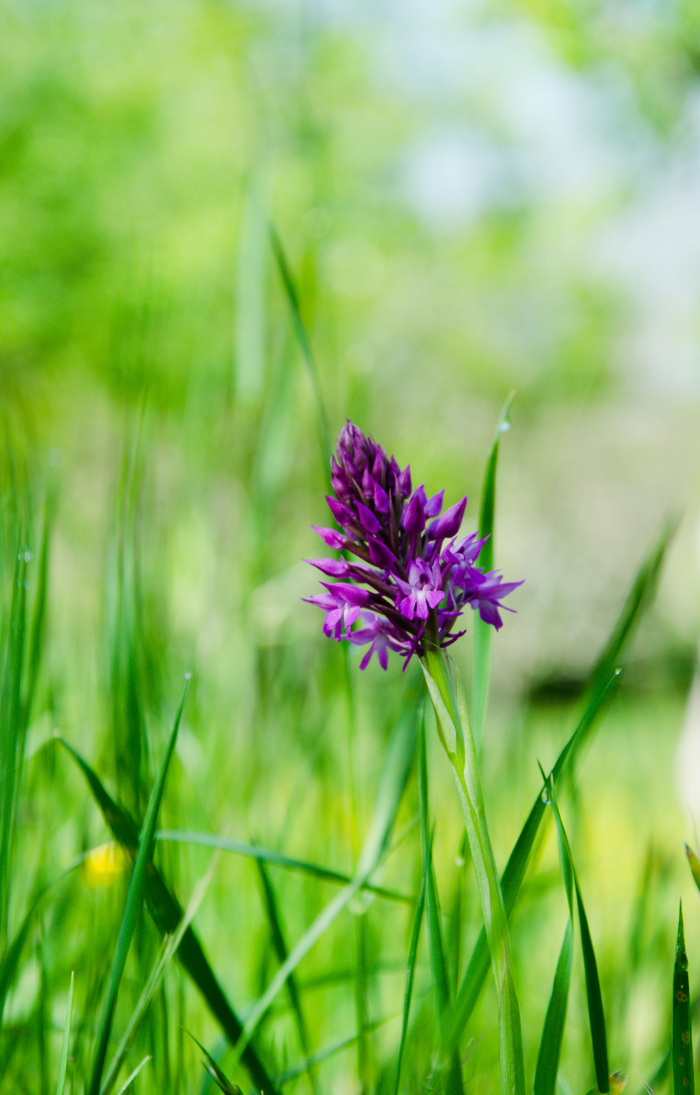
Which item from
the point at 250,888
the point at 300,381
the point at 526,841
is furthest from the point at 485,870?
the point at 300,381

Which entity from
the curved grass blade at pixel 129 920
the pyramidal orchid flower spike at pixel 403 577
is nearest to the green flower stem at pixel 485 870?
the pyramidal orchid flower spike at pixel 403 577

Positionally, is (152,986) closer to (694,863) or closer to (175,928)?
(175,928)

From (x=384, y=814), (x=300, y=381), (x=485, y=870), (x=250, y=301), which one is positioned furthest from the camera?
(x=300, y=381)

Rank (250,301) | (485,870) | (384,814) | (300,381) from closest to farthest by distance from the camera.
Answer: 1. (485,870)
2. (384,814)
3. (250,301)
4. (300,381)

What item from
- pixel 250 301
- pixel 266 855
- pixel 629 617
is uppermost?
pixel 250 301

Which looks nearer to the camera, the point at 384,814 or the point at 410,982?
the point at 410,982

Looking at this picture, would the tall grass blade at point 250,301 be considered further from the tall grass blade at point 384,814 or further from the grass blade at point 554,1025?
the grass blade at point 554,1025
